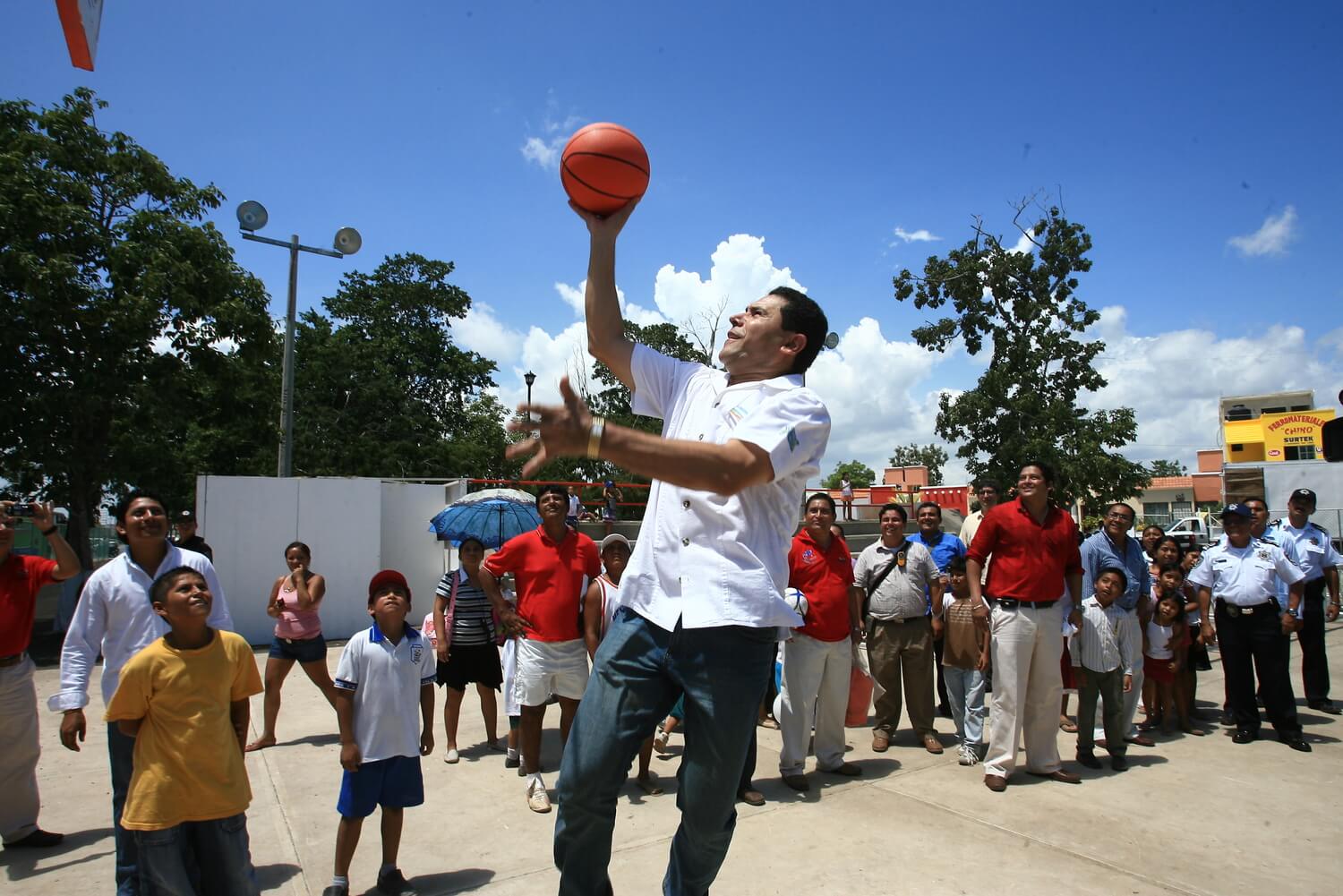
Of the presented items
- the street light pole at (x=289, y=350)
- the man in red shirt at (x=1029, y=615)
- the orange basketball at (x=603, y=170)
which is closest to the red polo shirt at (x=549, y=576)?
the man in red shirt at (x=1029, y=615)

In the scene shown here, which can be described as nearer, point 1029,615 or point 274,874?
point 274,874

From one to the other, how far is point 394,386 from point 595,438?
34569mm

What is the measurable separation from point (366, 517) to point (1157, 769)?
1136 centimetres

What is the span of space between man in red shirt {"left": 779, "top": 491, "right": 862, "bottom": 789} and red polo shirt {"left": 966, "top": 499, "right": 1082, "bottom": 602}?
3.40ft

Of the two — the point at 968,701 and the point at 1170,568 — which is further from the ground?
the point at 1170,568

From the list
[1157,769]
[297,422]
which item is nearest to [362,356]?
[297,422]

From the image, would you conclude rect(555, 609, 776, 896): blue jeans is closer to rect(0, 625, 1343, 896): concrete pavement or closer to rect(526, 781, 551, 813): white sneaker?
rect(0, 625, 1343, 896): concrete pavement

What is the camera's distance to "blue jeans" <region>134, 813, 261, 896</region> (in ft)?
10.9

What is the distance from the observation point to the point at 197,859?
11.4ft

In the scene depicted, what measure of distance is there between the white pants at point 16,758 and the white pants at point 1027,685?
6.01m

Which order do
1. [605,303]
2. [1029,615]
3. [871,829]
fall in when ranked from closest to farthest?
[605,303]
[871,829]
[1029,615]

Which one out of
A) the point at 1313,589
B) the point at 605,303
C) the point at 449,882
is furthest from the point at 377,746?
the point at 1313,589

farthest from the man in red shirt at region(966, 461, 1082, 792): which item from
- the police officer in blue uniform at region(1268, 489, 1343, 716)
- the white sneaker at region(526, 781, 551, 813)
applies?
the police officer in blue uniform at region(1268, 489, 1343, 716)

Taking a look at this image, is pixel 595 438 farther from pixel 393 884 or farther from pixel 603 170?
pixel 393 884
